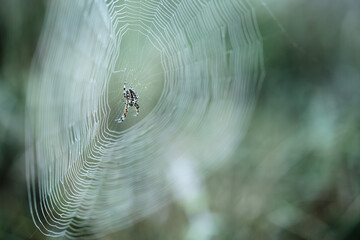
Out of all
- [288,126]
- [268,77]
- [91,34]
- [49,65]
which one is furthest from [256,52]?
[49,65]

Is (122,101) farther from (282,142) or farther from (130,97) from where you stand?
(282,142)

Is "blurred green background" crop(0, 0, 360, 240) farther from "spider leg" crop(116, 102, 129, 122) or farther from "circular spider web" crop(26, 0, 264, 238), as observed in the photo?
"spider leg" crop(116, 102, 129, 122)

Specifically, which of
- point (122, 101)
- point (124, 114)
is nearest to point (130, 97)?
point (122, 101)

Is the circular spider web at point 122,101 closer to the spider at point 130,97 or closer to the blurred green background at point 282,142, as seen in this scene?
the spider at point 130,97

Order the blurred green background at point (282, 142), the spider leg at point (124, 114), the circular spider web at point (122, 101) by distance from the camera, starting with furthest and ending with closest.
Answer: the spider leg at point (124, 114) → the blurred green background at point (282, 142) → the circular spider web at point (122, 101)

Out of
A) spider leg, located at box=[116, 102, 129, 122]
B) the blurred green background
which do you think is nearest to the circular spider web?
spider leg, located at box=[116, 102, 129, 122]

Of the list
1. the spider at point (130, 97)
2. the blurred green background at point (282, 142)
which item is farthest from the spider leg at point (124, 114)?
the blurred green background at point (282, 142)
